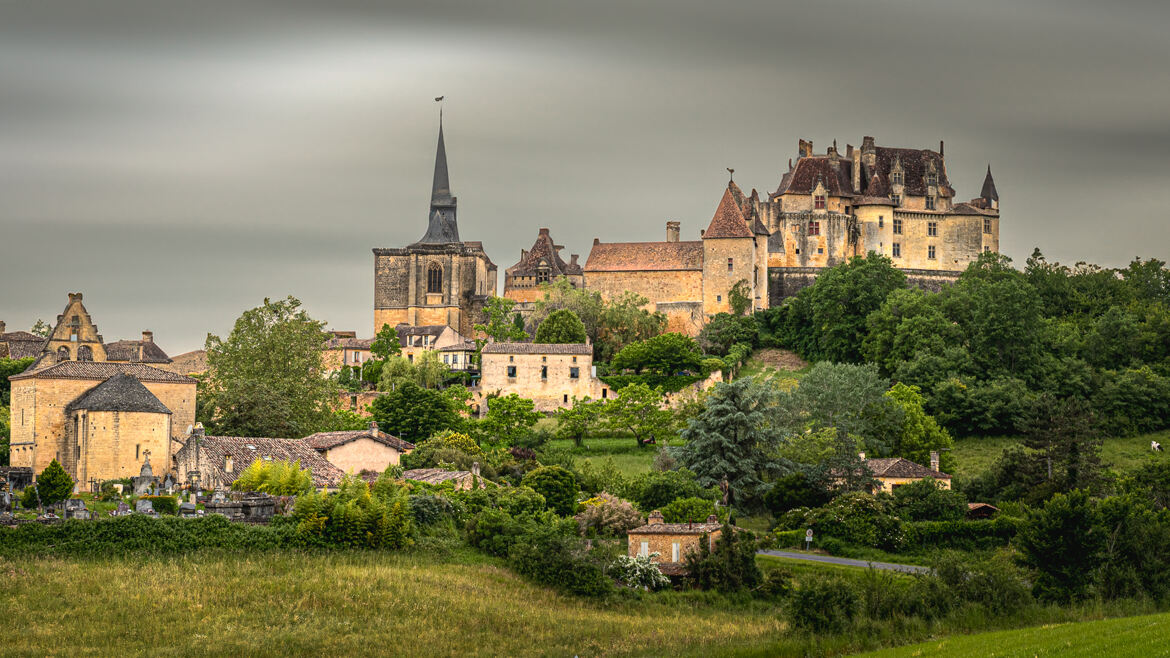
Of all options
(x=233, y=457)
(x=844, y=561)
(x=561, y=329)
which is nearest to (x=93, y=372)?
(x=233, y=457)

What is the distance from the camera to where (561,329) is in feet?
274

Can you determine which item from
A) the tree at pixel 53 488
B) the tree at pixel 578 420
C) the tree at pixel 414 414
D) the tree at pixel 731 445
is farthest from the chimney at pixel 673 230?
the tree at pixel 53 488

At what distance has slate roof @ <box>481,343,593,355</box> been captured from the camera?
259 ft

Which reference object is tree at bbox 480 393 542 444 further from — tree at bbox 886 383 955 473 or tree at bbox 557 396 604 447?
tree at bbox 886 383 955 473

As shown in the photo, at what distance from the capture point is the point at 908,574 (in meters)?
44.3

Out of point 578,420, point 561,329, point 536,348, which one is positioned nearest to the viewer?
point 578,420

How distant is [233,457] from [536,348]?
101 feet

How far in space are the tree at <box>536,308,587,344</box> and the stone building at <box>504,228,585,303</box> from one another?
48.3ft

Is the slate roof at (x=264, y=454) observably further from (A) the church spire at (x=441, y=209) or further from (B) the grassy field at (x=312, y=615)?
(A) the church spire at (x=441, y=209)

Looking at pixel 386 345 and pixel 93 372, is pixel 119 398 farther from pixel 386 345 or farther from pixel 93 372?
pixel 386 345

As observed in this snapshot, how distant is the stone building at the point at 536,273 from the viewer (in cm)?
10144

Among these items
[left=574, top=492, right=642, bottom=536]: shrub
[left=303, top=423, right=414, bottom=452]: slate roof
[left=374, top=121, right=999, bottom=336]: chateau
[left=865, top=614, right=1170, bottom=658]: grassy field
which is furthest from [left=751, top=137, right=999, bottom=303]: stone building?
[left=865, top=614, right=1170, bottom=658]: grassy field

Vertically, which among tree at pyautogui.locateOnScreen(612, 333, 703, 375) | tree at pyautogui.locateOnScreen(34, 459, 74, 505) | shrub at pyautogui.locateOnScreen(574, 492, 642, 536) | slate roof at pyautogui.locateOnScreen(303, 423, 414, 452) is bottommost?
shrub at pyautogui.locateOnScreen(574, 492, 642, 536)

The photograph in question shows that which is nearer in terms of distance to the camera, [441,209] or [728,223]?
[728,223]
